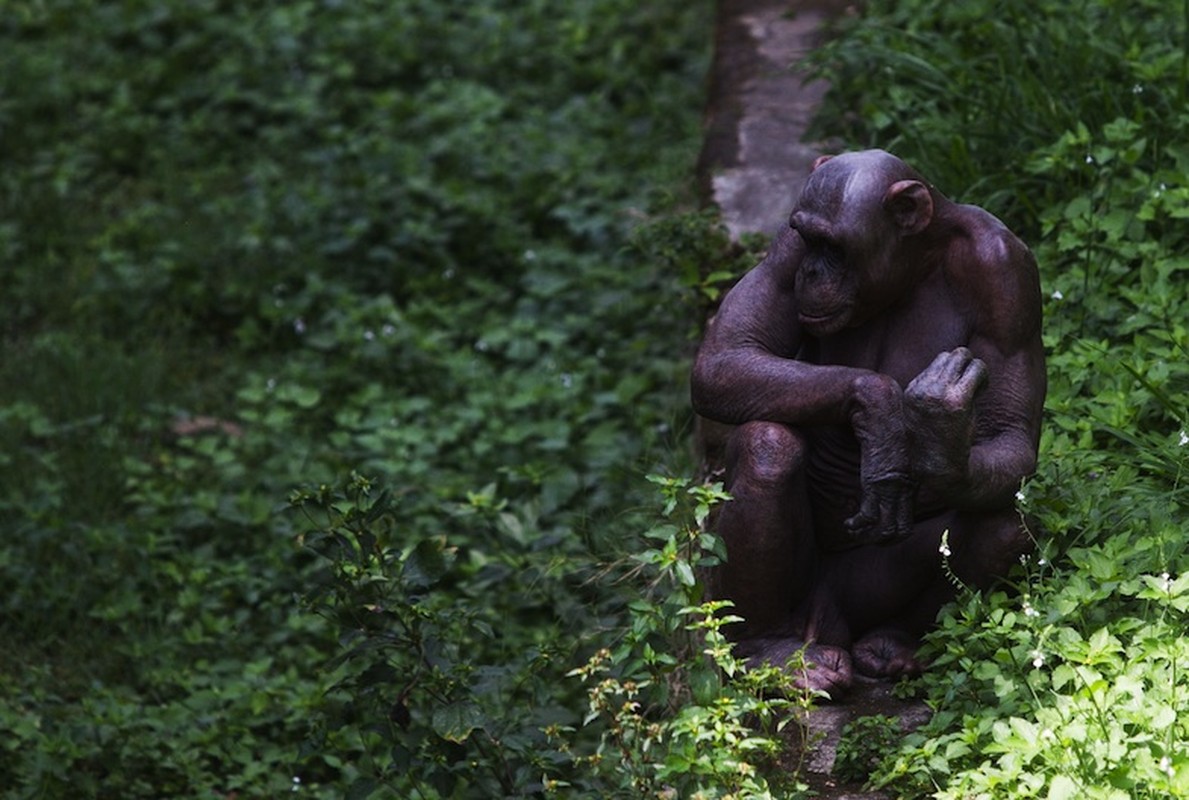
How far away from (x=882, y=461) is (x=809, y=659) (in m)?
0.49

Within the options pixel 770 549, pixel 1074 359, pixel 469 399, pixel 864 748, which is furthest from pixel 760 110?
pixel 864 748

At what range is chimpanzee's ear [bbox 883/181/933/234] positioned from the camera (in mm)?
3842

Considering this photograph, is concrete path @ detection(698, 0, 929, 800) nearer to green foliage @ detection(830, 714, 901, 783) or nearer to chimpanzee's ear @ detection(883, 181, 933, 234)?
chimpanzee's ear @ detection(883, 181, 933, 234)

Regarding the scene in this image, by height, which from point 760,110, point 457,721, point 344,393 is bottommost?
point 344,393

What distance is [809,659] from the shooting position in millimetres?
4020

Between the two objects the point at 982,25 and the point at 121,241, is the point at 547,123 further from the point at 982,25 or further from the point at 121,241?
the point at 982,25

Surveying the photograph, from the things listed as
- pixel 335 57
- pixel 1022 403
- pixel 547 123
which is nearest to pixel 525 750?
pixel 1022 403

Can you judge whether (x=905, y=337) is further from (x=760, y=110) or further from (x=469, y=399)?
(x=760, y=110)

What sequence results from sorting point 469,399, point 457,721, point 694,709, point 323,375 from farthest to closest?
point 323,375, point 469,399, point 457,721, point 694,709

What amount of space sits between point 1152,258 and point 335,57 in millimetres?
5097

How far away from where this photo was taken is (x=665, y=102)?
9.11m

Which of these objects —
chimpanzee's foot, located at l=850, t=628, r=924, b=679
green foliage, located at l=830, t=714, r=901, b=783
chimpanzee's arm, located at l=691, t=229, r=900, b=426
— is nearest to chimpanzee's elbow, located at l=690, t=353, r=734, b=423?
chimpanzee's arm, located at l=691, t=229, r=900, b=426

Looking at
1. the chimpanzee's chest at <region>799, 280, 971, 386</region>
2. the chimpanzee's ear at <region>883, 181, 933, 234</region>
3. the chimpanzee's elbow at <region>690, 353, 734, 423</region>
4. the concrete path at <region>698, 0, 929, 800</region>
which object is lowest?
the concrete path at <region>698, 0, 929, 800</region>

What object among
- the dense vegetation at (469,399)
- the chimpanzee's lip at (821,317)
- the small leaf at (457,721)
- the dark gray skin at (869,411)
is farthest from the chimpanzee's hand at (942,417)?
the small leaf at (457,721)
